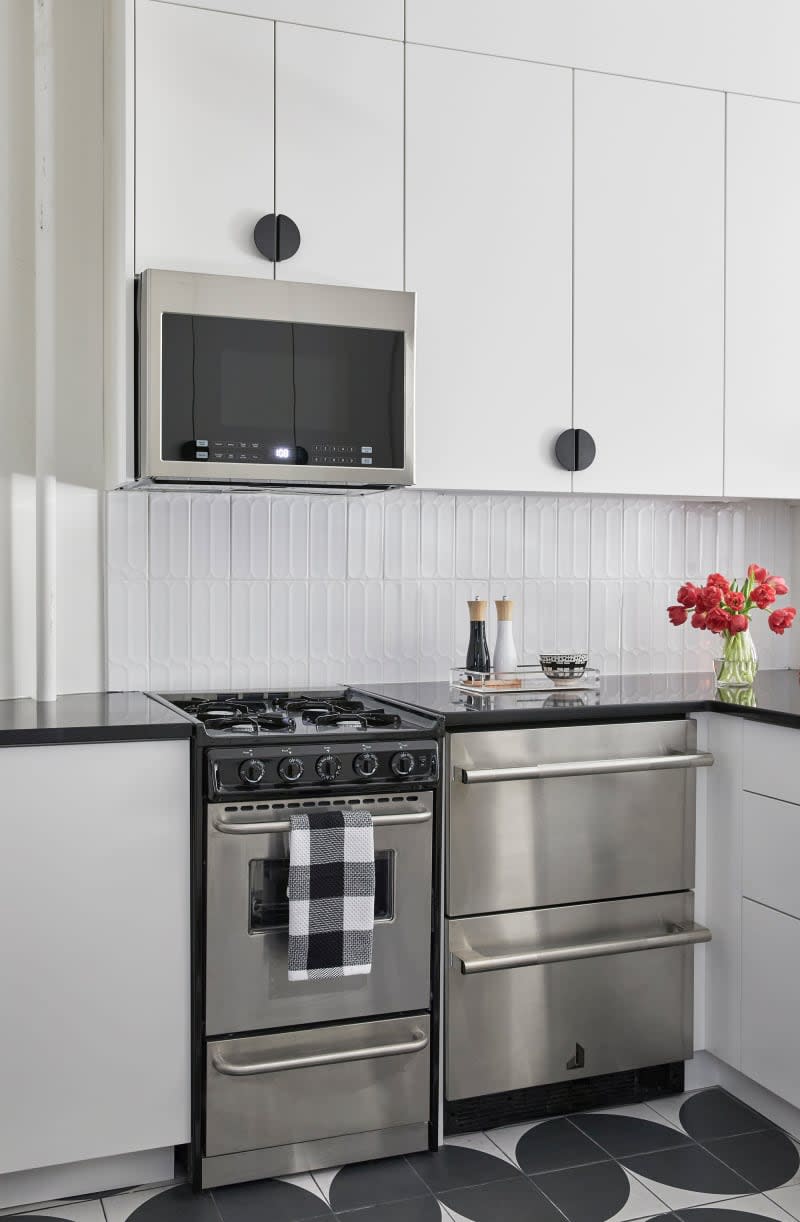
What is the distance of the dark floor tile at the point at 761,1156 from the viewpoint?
2334mm

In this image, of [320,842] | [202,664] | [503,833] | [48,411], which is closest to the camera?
[320,842]

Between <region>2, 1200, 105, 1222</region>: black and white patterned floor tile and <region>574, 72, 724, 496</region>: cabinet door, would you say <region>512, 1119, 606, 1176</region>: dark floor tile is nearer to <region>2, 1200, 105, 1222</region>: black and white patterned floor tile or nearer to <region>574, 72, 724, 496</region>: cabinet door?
<region>2, 1200, 105, 1222</region>: black and white patterned floor tile

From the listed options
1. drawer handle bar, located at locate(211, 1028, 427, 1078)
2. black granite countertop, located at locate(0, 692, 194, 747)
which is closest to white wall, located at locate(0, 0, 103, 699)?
black granite countertop, located at locate(0, 692, 194, 747)

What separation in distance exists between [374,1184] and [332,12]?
2548 millimetres

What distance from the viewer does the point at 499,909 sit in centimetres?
248

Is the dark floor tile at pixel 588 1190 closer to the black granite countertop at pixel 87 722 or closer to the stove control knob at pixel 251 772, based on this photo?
the stove control knob at pixel 251 772

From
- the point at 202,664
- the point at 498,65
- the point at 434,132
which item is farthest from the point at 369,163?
the point at 202,664

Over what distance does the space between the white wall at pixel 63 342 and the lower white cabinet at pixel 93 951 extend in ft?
2.13

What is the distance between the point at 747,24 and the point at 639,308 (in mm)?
835

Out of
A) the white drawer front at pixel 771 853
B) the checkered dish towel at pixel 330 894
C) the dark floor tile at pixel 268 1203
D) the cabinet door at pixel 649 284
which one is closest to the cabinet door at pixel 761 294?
the cabinet door at pixel 649 284

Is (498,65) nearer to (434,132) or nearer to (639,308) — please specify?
(434,132)

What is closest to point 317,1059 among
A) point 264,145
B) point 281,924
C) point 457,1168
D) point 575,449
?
point 281,924

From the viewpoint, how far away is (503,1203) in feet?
7.32

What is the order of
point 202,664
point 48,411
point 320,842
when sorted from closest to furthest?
point 320,842, point 48,411, point 202,664
